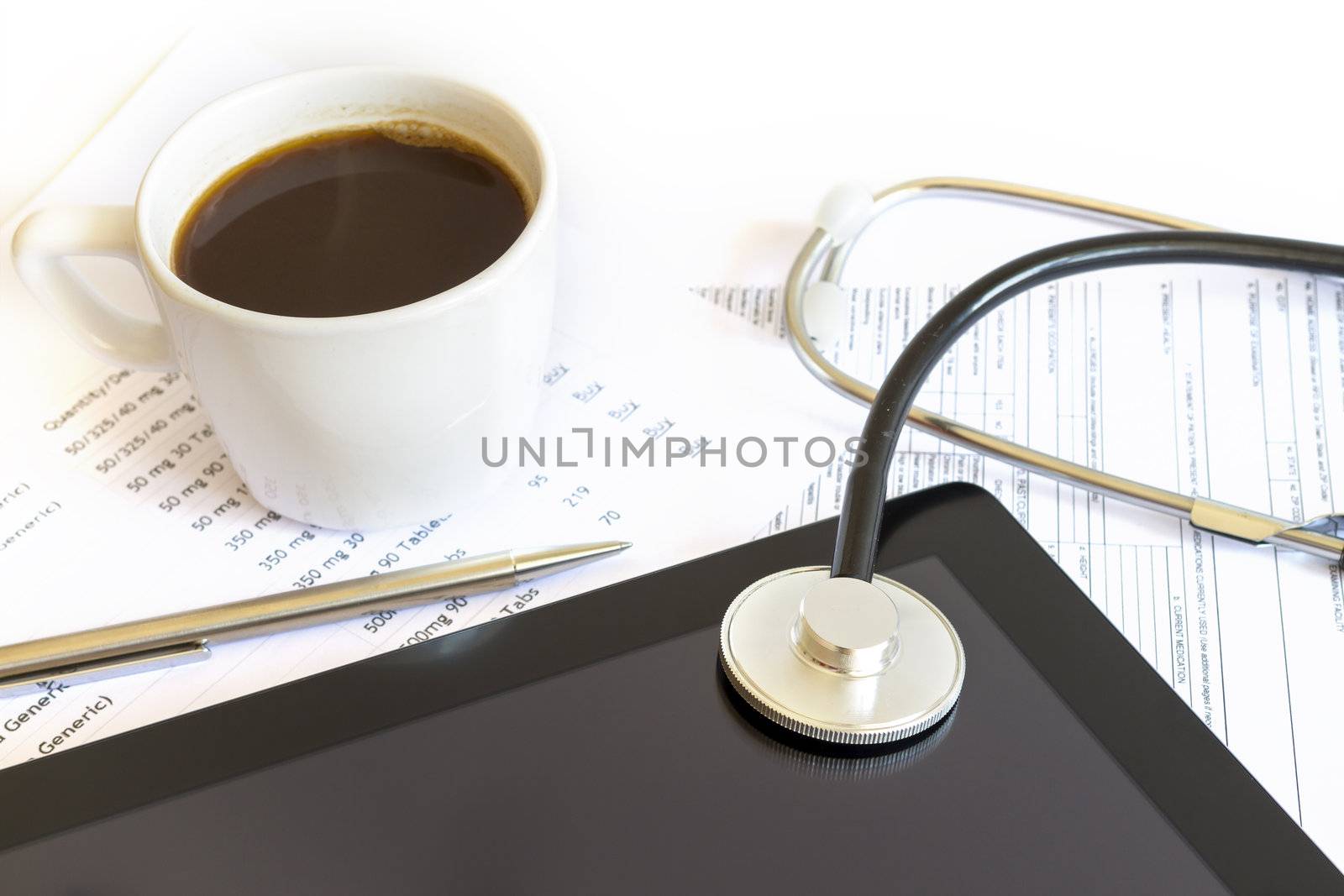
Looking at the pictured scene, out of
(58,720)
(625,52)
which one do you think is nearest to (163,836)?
(58,720)

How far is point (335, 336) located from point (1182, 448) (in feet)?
1.15

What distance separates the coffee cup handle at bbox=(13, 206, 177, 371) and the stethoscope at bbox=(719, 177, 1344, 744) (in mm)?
249

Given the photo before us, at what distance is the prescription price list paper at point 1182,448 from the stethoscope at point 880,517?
14mm

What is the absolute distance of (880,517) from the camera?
16.9 inches

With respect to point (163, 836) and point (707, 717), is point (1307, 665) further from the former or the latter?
point (163, 836)

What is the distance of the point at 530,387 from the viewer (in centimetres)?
49

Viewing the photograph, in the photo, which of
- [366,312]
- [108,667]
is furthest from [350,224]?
[108,667]

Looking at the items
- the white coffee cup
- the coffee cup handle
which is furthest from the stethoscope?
the coffee cup handle

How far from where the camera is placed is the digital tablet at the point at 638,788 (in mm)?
358

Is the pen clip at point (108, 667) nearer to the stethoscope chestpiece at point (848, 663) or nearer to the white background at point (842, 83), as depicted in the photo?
the stethoscope chestpiece at point (848, 663)

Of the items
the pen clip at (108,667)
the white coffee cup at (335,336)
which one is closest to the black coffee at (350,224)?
the white coffee cup at (335,336)

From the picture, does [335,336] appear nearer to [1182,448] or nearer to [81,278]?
Answer: [81,278]

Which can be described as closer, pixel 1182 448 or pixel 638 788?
pixel 638 788

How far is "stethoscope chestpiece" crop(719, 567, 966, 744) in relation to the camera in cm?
38
